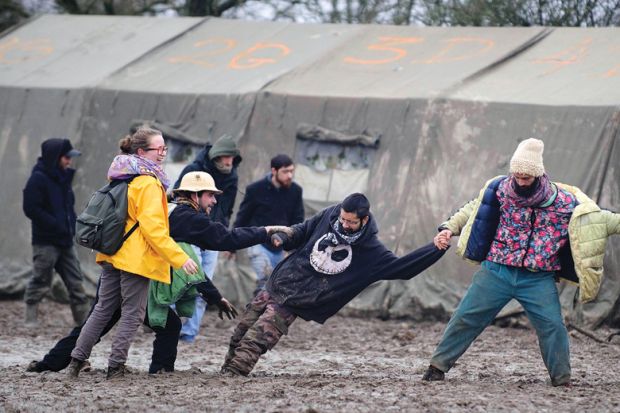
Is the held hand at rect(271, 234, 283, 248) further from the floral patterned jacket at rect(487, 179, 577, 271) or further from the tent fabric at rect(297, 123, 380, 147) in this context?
the tent fabric at rect(297, 123, 380, 147)

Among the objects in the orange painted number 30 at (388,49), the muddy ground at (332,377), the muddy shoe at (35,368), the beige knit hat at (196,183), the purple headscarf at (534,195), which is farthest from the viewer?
the orange painted number 30 at (388,49)

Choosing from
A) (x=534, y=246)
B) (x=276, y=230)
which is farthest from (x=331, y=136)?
(x=534, y=246)

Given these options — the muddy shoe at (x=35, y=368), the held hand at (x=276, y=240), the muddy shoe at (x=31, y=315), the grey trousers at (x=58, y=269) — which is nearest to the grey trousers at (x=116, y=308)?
the muddy shoe at (x=35, y=368)

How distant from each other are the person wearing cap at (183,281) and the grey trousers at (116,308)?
146mm

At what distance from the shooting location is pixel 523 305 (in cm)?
779

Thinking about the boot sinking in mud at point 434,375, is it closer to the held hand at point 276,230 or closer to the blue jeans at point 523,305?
the blue jeans at point 523,305

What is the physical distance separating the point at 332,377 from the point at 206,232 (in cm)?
133

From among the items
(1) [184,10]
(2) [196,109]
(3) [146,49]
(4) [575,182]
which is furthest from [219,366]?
(1) [184,10]

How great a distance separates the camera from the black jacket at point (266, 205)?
11547 mm

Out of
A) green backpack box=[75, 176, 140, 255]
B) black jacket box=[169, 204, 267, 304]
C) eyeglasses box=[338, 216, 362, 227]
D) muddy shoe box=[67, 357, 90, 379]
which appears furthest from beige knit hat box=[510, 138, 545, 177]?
muddy shoe box=[67, 357, 90, 379]

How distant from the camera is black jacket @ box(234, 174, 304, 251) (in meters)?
11.5

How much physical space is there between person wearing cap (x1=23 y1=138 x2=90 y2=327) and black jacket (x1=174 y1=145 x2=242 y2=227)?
1.98 meters

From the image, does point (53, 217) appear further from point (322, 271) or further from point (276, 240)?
point (322, 271)

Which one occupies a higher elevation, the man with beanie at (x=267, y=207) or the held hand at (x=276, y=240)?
the held hand at (x=276, y=240)
